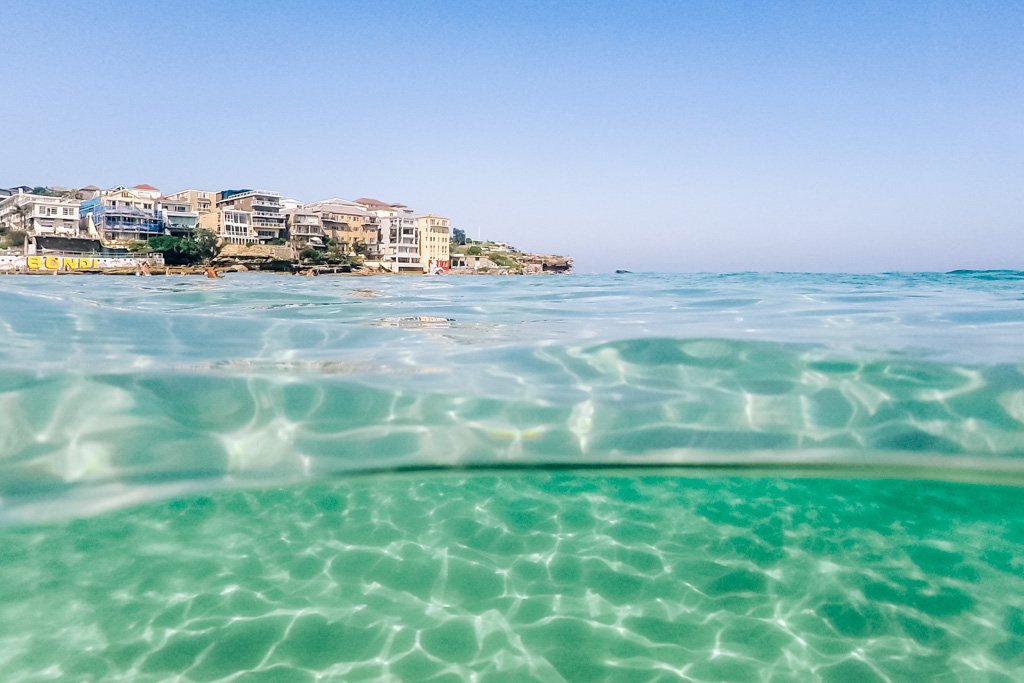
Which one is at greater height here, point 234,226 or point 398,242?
point 234,226

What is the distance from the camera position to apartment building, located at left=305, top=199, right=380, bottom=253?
82.9 m

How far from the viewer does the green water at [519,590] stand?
299cm

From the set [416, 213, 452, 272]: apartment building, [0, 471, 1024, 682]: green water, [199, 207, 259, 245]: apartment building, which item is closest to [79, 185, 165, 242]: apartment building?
[199, 207, 259, 245]: apartment building

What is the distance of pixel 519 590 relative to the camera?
12.1ft

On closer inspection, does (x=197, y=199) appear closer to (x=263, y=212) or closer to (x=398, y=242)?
(x=263, y=212)

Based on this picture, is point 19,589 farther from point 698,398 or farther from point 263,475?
point 698,398

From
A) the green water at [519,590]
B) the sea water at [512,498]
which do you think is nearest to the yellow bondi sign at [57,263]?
the sea water at [512,498]

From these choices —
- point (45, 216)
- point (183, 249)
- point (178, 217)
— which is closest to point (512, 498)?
point (183, 249)

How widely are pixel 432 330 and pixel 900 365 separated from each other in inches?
252

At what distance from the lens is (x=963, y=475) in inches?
249

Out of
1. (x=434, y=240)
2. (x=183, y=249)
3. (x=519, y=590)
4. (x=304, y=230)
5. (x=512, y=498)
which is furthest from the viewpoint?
(x=434, y=240)

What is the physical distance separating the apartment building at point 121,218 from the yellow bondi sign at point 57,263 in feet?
51.6

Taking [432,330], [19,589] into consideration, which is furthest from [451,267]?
[19,589]

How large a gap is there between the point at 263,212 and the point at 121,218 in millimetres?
16366
